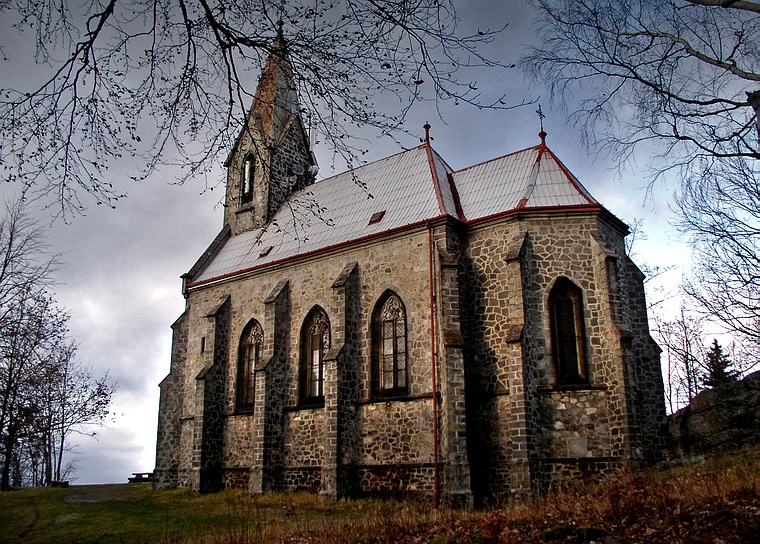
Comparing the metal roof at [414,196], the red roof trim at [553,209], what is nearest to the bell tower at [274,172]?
the metal roof at [414,196]

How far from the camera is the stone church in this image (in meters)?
16.7

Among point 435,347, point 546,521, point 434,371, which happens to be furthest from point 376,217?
point 546,521

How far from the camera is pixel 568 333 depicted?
57.5 ft

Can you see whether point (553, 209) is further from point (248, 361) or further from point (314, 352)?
point (248, 361)

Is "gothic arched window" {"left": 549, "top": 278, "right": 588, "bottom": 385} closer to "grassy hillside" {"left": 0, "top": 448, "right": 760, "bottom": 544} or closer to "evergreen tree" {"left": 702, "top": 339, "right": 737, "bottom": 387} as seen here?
"grassy hillside" {"left": 0, "top": 448, "right": 760, "bottom": 544}

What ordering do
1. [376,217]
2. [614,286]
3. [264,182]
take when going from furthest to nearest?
[264,182], [376,217], [614,286]

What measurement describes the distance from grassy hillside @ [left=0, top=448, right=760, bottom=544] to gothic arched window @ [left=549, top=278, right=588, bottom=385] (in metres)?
4.47

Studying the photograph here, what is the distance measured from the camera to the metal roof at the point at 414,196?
1923cm

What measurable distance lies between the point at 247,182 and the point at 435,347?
47.8 feet

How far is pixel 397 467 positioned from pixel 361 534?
26.2ft

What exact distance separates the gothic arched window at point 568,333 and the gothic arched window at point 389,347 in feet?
14.1

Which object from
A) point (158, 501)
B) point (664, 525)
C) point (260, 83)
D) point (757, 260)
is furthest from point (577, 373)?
point (158, 501)

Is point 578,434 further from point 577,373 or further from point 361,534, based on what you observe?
point 361,534

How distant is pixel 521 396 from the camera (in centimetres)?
1644
